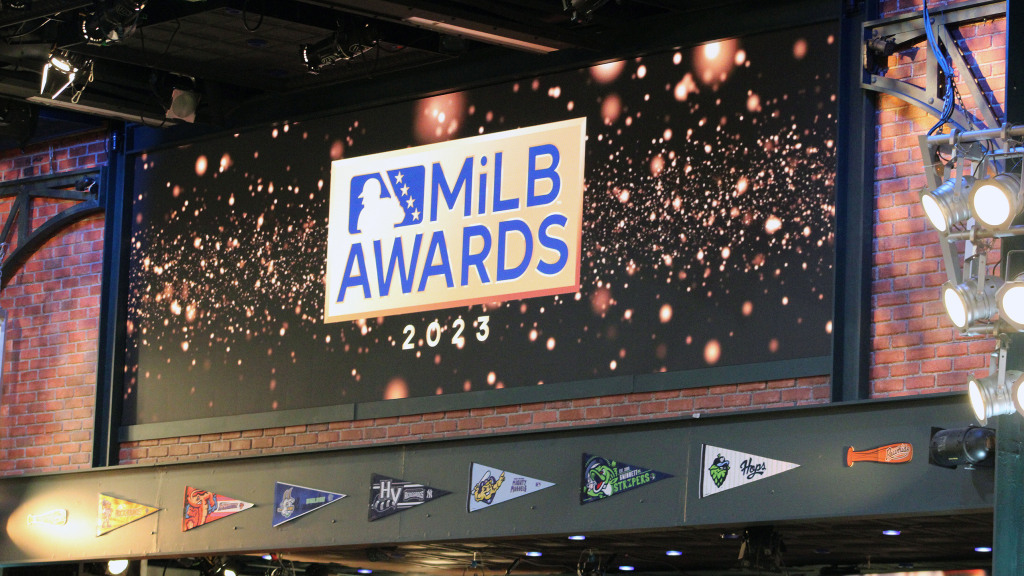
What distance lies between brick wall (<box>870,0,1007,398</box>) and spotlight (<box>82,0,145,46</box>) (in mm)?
3873

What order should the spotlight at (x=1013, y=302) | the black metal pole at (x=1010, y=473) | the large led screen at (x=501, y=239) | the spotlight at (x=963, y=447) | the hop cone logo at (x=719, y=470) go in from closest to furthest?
1. the spotlight at (x=1013, y=302)
2. the black metal pole at (x=1010, y=473)
3. the spotlight at (x=963, y=447)
4. the hop cone logo at (x=719, y=470)
5. the large led screen at (x=501, y=239)

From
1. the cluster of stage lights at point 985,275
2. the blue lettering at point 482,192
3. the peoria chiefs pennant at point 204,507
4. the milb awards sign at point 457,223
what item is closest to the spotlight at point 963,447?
the cluster of stage lights at point 985,275

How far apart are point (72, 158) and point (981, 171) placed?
23.2 ft

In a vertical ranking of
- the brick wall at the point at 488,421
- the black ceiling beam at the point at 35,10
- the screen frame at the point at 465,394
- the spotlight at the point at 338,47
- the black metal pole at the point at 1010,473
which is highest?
the spotlight at the point at 338,47

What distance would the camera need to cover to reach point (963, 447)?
657cm

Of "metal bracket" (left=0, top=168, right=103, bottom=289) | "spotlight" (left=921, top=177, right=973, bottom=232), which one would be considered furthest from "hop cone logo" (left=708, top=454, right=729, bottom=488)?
"metal bracket" (left=0, top=168, right=103, bottom=289)

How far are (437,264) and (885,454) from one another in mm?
3132

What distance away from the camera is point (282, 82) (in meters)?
10.2

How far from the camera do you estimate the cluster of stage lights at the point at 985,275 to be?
576 cm

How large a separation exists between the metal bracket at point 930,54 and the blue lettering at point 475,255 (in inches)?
94.0

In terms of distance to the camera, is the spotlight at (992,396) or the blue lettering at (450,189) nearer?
the spotlight at (992,396)

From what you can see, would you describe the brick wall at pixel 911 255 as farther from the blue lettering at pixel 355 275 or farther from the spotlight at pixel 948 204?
the blue lettering at pixel 355 275

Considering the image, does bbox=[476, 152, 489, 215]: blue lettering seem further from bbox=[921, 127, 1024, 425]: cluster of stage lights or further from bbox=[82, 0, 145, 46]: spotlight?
bbox=[921, 127, 1024, 425]: cluster of stage lights

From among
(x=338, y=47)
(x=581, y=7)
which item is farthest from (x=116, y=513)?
(x=581, y=7)
